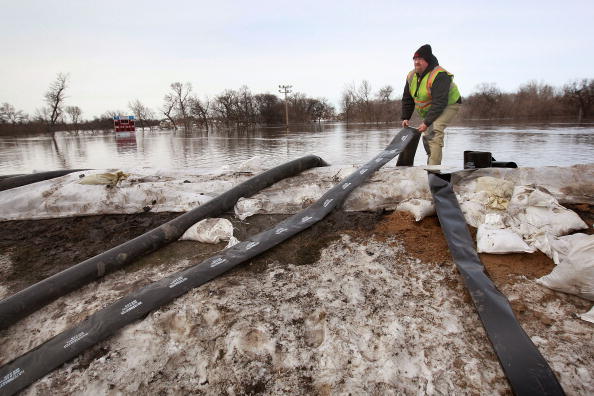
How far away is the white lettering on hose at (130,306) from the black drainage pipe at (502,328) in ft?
5.65

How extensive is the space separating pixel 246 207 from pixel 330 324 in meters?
1.65

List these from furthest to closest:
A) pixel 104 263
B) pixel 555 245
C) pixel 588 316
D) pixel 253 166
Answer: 1. pixel 253 166
2. pixel 104 263
3. pixel 555 245
4. pixel 588 316

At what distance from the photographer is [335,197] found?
2.71 m

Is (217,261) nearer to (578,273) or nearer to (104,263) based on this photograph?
(104,263)

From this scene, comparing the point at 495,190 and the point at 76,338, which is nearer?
the point at 76,338

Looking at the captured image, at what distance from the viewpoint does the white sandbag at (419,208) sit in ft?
7.71

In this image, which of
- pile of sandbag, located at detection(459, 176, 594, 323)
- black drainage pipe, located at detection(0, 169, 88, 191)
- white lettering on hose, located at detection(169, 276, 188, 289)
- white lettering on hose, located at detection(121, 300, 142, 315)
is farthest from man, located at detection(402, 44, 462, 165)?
black drainage pipe, located at detection(0, 169, 88, 191)

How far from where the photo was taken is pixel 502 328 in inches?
48.8

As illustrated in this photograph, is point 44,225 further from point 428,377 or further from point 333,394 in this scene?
point 428,377

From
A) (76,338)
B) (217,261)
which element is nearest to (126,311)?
(76,338)

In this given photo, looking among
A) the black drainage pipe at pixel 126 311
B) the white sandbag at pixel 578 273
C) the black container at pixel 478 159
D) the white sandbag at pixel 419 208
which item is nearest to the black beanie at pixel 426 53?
the black container at pixel 478 159

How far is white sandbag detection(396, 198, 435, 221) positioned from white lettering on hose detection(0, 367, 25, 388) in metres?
2.55

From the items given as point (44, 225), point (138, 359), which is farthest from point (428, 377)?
point (44, 225)

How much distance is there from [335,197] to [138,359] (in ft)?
6.46
